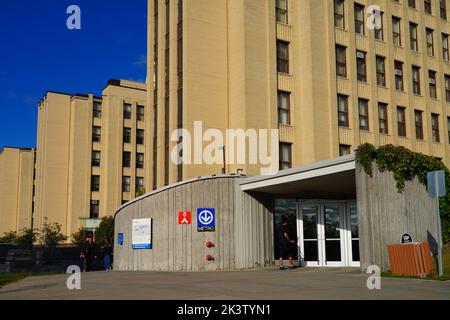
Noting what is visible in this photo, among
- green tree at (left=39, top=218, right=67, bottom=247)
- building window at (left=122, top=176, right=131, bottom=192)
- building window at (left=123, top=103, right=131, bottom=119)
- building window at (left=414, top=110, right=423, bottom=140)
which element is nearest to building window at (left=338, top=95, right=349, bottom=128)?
building window at (left=414, top=110, right=423, bottom=140)

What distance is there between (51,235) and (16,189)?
32.0m

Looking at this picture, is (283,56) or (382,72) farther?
(382,72)

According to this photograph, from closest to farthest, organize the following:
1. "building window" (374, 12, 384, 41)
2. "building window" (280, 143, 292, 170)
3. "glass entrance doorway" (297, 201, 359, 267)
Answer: "glass entrance doorway" (297, 201, 359, 267)
"building window" (280, 143, 292, 170)
"building window" (374, 12, 384, 41)

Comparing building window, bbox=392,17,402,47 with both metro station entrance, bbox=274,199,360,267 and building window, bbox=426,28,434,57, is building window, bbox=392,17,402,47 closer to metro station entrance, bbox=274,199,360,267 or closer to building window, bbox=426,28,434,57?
building window, bbox=426,28,434,57

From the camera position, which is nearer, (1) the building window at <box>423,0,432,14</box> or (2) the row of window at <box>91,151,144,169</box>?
(1) the building window at <box>423,0,432,14</box>

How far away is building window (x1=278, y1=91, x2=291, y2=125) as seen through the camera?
3105cm

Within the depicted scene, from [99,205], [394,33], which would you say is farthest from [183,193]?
[99,205]

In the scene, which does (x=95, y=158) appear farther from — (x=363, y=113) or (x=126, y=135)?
(x=363, y=113)

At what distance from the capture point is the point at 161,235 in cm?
2195

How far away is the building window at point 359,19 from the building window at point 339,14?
48.2 inches

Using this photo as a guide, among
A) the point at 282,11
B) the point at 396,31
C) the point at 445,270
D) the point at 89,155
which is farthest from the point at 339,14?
the point at 89,155

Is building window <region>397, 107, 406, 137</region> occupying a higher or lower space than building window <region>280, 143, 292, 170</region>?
higher

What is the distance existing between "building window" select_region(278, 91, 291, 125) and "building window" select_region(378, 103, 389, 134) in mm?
7185

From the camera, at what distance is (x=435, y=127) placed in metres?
38.3
